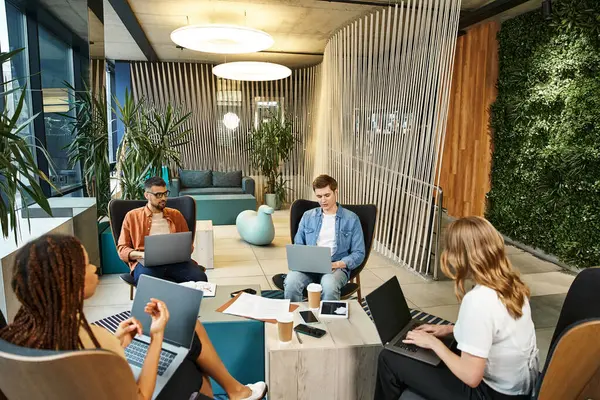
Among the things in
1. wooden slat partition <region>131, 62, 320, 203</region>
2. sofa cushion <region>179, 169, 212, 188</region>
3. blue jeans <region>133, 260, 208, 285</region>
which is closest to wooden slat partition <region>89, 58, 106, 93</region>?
blue jeans <region>133, 260, 208, 285</region>

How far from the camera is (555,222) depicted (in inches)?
200

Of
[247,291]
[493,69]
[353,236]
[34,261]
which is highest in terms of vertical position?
[493,69]

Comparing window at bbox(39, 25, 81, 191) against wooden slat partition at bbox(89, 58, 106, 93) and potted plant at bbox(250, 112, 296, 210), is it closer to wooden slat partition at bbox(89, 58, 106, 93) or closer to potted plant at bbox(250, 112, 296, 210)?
wooden slat partition at bbox(89, 58, 106, 93)

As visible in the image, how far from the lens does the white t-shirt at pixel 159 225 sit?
3512mm

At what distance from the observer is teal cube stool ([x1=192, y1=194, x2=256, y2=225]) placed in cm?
715

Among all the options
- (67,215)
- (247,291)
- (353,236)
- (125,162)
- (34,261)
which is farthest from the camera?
(125,162)

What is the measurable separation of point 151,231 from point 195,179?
532 cm

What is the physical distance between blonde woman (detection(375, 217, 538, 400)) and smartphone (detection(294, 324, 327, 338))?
1.53 feet

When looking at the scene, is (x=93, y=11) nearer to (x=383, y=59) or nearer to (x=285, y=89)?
(x=383, y=59)

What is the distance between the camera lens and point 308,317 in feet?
7.55

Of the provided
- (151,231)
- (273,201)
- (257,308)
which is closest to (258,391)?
(257,308)

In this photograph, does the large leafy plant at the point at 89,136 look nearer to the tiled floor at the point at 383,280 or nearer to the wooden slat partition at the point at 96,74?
the wooden slat partition at the point at 96,74

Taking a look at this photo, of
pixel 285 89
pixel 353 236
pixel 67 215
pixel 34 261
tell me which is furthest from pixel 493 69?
pixel 34 261

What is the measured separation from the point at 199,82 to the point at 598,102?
7.29m
